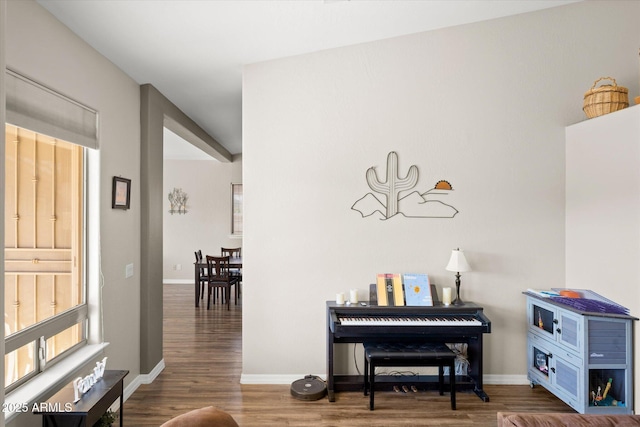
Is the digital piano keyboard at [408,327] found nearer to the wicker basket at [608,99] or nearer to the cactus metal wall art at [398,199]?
the cactus metal wall art at [398,199]

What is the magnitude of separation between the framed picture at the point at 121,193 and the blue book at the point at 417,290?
8.01 feet

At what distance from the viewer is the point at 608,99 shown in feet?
10.2

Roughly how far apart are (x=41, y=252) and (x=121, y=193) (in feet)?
2.81

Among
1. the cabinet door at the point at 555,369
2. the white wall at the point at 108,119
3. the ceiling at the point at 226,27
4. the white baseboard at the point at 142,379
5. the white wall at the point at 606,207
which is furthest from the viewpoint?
the white baseboard at the point at 142,379

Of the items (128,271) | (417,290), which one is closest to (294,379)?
(417,290)

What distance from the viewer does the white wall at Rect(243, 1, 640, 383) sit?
11.6ft

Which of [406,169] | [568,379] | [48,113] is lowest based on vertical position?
[568,379]

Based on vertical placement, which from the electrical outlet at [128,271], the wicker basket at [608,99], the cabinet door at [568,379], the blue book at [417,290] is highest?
the wicker basket at [608,99]

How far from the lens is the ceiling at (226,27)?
2.53 metres

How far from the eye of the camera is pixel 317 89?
3584 mm

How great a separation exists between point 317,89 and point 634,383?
10.9ft

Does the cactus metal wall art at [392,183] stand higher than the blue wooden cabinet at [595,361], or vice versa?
the cactus metal wall art at [392,183]

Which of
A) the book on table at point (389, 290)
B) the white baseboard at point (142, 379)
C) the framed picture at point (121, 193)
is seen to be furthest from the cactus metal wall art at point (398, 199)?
the white baseboard at point (142, 379)

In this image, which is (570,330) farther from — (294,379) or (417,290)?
(294,379)
